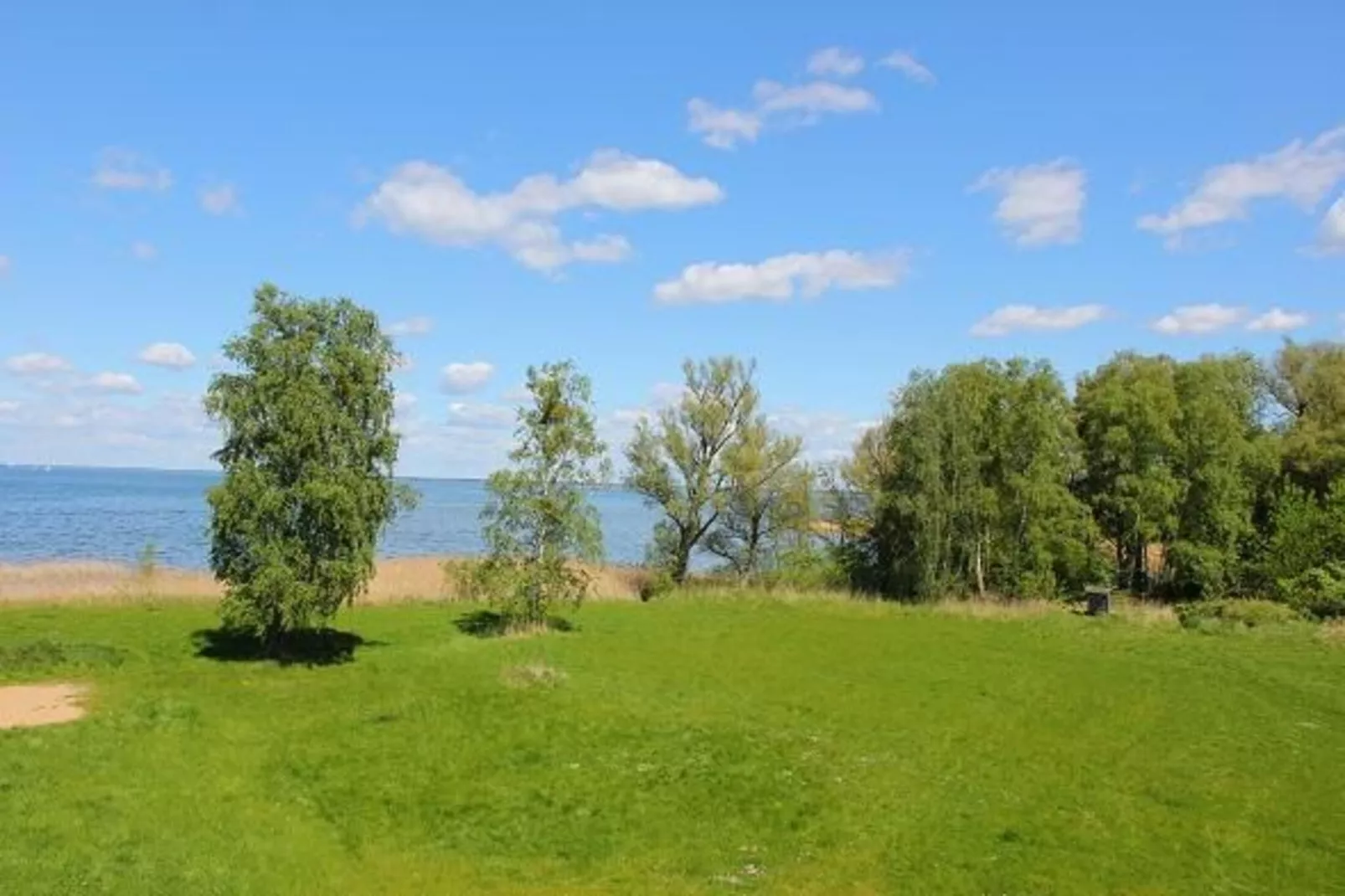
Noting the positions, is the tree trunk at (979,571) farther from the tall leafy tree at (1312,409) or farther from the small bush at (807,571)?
the tall leafy tree at (1312,409)

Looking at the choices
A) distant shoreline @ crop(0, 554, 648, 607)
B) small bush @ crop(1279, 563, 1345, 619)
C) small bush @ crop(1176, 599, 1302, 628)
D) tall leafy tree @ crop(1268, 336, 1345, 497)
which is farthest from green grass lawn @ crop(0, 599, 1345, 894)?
tall leafy tree @ crop(1268, 336, 1345, 497)

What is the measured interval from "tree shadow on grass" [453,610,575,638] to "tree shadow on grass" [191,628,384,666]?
12.4ft

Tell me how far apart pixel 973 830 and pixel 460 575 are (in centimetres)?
2494

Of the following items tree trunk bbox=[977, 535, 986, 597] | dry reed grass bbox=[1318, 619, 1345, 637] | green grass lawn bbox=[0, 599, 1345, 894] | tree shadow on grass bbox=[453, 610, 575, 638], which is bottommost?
green grass lawn bbox=[0, 599, 1345, 894]

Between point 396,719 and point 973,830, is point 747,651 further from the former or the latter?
point 973,830

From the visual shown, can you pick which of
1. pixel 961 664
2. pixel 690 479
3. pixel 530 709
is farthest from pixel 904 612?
pixel 530 709

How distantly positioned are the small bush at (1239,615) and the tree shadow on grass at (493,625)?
85.1 ft

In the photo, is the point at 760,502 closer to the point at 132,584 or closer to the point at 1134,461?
the point at 1134,461

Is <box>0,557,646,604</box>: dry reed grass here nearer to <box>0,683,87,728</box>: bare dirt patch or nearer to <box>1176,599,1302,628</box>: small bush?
<box>0,683,87,728</box>: bare dirt patch

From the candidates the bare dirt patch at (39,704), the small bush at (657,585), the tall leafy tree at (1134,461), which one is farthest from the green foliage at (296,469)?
the tall leafy tree at (1134,461)

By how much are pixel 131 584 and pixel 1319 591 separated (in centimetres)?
5377

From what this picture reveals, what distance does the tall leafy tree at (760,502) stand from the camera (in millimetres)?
63781

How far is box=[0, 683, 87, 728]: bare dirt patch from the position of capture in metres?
22.5

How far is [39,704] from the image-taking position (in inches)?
949
